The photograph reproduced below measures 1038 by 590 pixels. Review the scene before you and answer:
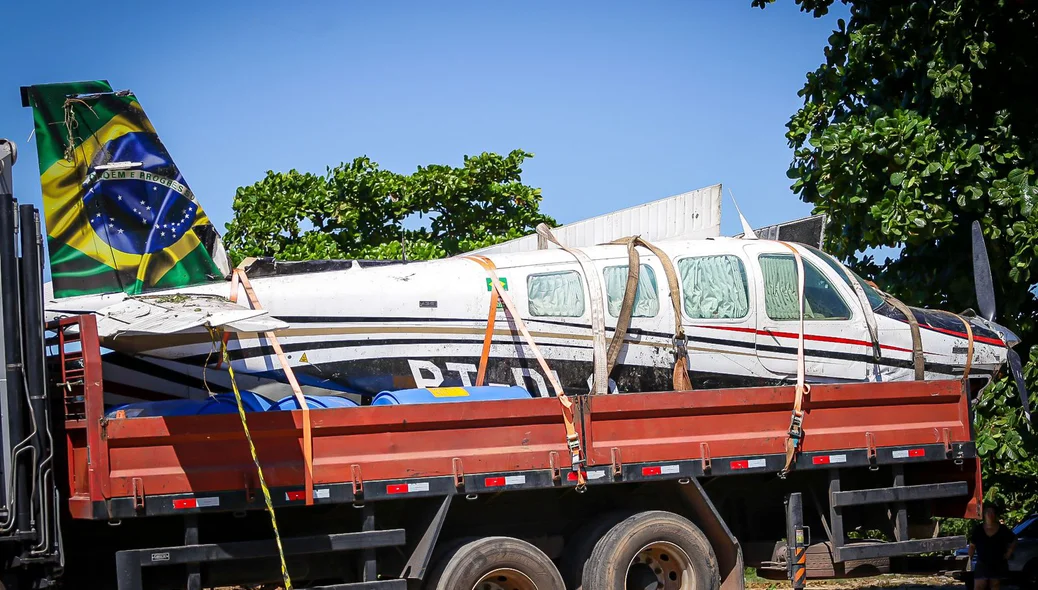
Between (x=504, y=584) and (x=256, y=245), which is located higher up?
(x=256, y=245)

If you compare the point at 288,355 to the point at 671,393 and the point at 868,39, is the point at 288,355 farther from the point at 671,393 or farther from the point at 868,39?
the point at 868,39

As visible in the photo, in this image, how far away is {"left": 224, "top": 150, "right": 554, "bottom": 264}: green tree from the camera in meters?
21.5

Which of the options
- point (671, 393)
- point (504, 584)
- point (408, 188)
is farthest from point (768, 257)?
point (408, 188)

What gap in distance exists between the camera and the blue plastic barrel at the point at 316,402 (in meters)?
8.37

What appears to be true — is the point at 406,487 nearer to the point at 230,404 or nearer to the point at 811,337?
the point at 230,404

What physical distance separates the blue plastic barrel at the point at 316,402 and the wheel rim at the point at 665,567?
101 inches

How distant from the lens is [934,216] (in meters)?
13.8

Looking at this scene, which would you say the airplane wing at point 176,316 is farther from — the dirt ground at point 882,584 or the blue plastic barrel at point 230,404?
the dirt ground at point 882,584

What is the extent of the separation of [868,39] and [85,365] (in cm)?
1150

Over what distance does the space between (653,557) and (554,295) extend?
7.63 ft

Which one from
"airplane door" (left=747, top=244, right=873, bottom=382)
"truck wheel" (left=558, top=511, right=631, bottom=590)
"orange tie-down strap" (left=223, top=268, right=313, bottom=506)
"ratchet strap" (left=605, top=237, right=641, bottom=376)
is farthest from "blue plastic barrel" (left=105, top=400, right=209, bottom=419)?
"airplane door" (left=747, top=244, right=873, bottom=382)

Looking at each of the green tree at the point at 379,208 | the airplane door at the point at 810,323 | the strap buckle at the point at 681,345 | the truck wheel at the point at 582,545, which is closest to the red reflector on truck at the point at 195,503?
the truck wheel at the point at 582,545

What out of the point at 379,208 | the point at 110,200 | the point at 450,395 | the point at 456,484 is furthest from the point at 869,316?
the point at 379,208

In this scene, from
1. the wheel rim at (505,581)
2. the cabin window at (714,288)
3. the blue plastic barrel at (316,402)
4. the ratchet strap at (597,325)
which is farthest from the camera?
the cabin window at (714,288)
